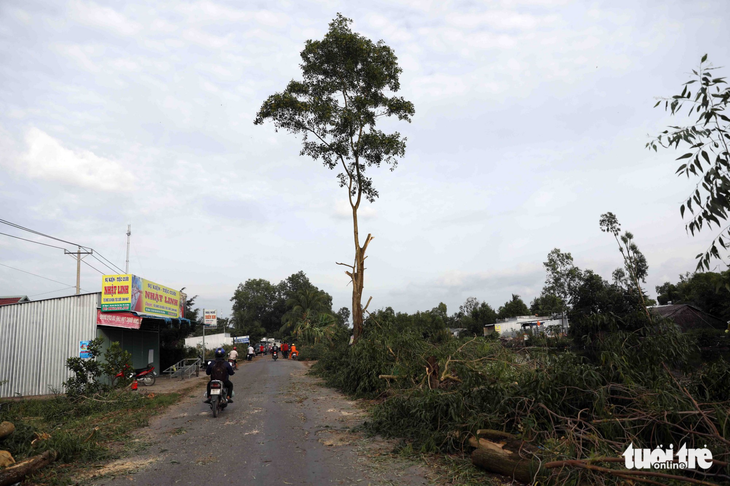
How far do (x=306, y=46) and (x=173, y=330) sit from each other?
827 inches

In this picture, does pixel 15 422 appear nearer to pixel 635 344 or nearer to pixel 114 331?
pixel 635 344

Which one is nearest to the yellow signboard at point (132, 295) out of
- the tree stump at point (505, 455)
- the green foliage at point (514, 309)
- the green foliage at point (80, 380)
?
the green foliage at point (80, 380)

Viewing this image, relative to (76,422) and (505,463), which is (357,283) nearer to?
(76,422)

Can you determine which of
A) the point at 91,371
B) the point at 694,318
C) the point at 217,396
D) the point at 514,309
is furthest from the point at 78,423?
the point at 514,309

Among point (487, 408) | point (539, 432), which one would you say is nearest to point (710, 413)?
point (539, 432)

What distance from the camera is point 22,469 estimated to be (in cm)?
560

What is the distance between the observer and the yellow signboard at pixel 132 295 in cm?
1755

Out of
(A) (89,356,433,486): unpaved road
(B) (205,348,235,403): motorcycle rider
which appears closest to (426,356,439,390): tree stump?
(A) (89,356,433,486): unpaved road

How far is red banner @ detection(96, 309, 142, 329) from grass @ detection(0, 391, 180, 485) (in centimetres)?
459

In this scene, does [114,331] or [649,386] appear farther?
[114,331]

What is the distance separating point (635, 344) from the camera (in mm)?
7375

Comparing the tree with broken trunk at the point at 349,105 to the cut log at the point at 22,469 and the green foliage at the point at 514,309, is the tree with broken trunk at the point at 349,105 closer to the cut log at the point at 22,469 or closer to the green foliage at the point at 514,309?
the cut log at the point at 22,469

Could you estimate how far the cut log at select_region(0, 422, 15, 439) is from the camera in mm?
6691

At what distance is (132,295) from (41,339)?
351 cm
